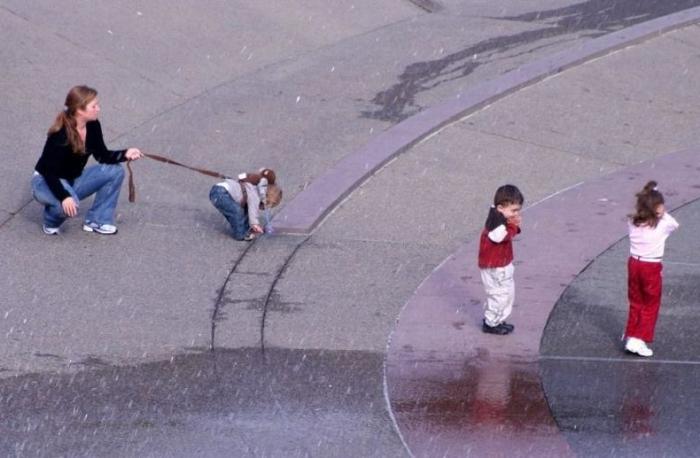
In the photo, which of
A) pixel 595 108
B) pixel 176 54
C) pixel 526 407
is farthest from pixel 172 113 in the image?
pixel 526 407

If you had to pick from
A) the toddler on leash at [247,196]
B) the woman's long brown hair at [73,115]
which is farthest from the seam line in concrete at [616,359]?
the woman's long brown hair at [73,115]

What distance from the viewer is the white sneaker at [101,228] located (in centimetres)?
991

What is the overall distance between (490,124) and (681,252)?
322 cm

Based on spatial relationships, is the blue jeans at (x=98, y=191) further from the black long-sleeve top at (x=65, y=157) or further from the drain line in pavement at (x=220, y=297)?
the drain line in pavement at (x=220, y=297)

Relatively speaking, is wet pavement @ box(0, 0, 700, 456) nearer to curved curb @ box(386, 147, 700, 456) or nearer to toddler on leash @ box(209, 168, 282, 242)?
curved curb @ box(386, 147, 700, 456)

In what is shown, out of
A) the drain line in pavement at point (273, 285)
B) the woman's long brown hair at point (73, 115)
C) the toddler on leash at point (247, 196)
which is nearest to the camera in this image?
the drain line in pavement at point (273, 285)

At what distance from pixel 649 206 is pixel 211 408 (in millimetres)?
2908

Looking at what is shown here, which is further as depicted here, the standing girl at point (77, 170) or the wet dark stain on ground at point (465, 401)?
the standing girl at point (77, 170)

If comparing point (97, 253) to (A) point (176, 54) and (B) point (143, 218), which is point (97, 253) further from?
(A) point (176, 54)

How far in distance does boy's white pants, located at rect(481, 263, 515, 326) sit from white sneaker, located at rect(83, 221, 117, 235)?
3.21m

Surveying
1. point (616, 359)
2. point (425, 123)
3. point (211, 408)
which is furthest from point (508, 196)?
point (425, 123)

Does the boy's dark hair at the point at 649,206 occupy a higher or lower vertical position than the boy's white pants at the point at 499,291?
higher

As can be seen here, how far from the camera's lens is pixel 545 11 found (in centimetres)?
1659

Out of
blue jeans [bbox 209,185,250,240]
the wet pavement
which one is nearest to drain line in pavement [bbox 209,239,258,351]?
the wet pavement
